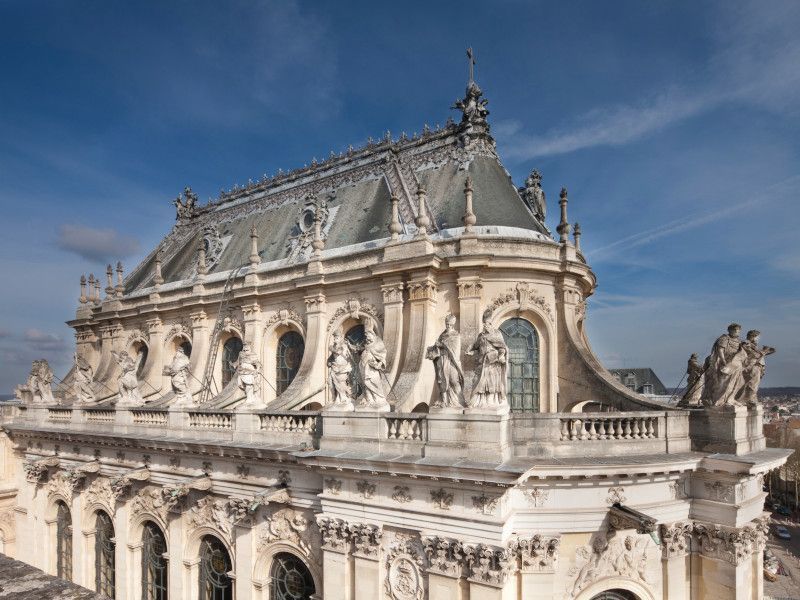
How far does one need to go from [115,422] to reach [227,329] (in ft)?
17.9

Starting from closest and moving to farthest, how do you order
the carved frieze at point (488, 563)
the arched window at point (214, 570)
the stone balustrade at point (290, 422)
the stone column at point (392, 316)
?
the carved frieze at point (488, 563), the stone balustrade at point (290, 422), the arched window at point (214, 570), the stone column at point (392, 316)

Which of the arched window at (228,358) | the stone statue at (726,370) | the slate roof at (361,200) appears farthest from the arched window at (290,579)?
the stone statue at (726,370)

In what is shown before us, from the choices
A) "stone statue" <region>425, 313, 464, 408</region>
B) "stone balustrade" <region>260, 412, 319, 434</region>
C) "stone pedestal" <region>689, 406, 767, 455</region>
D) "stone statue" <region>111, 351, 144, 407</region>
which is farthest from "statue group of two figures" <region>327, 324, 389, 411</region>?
"stone statue" <region>111, 351, 144, 407</region>

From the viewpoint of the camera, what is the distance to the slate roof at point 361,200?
775 inches

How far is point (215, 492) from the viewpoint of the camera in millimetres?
15633

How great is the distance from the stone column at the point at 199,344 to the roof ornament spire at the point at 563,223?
600 inches

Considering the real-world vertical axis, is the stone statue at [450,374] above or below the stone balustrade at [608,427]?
above

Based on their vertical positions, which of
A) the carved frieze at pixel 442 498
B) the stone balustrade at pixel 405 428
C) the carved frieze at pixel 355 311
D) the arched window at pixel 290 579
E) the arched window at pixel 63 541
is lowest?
the arched window at pixel 63 541

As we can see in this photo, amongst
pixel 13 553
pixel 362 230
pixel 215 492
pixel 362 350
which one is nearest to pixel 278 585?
pixel 215 492

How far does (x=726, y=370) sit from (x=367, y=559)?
384 inches

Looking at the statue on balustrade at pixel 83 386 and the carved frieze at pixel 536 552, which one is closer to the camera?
the carved frieze at pixel 536 552

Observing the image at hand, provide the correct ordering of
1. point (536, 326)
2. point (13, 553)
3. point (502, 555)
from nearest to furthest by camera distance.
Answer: point (502, 555), point (536, 326), point (13, 553)

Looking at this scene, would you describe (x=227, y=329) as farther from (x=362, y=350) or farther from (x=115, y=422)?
(x=362, y=350)

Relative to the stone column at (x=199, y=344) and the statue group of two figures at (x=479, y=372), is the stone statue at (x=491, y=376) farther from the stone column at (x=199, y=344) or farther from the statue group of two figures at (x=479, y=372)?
the stone column at (x=199, y=344)
